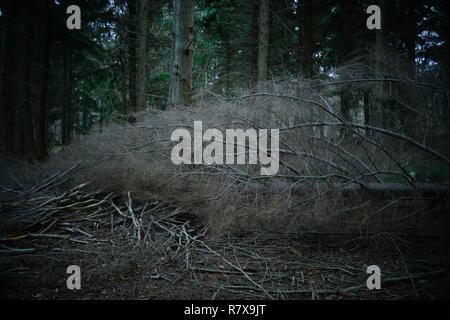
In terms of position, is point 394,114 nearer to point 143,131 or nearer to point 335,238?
point 335,238

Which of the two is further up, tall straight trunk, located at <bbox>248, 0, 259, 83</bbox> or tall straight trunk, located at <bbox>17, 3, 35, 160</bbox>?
tall straight trunk, located at <bbox>248, 0, 259, 83</bbox>

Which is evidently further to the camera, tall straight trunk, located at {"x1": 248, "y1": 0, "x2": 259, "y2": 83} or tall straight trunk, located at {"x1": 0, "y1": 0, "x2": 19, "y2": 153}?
tall straight trunk, located at {"x1": 248, "y1": 0, "x2": 259, "y2": 83}

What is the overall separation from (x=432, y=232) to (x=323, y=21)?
11250 mm

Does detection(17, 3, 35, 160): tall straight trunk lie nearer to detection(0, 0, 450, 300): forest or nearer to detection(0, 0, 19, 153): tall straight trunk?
detection(0, 0, 19, 153): tall straight trunk

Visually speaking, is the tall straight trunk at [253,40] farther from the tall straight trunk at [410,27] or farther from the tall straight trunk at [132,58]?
the tall straight trunk at [410,27]

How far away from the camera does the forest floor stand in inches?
92.7

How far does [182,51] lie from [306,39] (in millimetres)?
5785

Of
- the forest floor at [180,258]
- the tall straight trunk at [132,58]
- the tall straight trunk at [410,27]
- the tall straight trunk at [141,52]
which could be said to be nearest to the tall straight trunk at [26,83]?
the tall straight trunk at [132,58]

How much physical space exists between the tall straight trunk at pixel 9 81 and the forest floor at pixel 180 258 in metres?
6.30

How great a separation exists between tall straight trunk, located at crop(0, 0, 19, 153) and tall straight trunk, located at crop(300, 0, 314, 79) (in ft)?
33.7

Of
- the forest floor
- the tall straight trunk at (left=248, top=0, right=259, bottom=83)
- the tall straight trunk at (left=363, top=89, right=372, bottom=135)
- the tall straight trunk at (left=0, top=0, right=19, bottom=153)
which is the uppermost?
the tall straight trunk at (left=248, top=0, right=259, bottom=83)

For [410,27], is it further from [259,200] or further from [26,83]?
[26,83]

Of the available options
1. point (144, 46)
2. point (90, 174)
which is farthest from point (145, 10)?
point (90, 174)

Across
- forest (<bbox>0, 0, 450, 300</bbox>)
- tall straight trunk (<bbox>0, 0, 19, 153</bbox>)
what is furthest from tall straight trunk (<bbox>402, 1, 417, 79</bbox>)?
tall straight trunk (<bbox>0, 0, 19, 153</bbox>)
